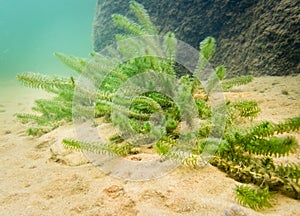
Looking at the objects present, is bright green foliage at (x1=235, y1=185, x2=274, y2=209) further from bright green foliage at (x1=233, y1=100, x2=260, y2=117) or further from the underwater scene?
bright green foliage at (x1=233, y1=100, x2=260, y2=117)

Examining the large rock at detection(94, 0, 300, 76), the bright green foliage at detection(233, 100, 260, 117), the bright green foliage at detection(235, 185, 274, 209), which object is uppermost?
the large rock at detection(94, 0, 300, 76)

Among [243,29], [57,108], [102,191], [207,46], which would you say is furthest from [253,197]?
[243,29]

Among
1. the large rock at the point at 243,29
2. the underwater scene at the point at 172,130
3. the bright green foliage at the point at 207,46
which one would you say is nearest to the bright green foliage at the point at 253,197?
the underwater scene at the point at 172,130

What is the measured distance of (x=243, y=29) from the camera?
164 inches

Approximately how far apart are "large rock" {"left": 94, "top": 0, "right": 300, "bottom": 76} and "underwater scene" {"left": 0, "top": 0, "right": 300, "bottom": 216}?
0.02 metres

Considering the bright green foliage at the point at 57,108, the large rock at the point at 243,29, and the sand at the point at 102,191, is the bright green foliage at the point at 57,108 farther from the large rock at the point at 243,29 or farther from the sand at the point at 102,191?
the large rock at the point at 243,29

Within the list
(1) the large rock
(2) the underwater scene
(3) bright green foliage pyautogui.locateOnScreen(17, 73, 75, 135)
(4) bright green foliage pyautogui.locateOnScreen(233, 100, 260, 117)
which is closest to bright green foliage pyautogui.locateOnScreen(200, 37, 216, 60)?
(2) the underwater scene

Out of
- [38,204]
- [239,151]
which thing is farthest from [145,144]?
[38,204]

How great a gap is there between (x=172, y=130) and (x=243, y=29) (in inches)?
99.8

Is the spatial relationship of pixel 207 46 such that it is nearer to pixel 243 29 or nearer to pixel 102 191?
pixel 102 191

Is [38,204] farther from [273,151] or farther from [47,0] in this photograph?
[47,0]

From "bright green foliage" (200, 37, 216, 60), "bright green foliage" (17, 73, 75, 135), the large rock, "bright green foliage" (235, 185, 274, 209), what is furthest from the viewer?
the large rock

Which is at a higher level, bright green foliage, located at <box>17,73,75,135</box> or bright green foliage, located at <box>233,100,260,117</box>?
bright green foliage, located at <box>17,73,75,135</box>

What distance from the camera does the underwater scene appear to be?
60.1 inches
